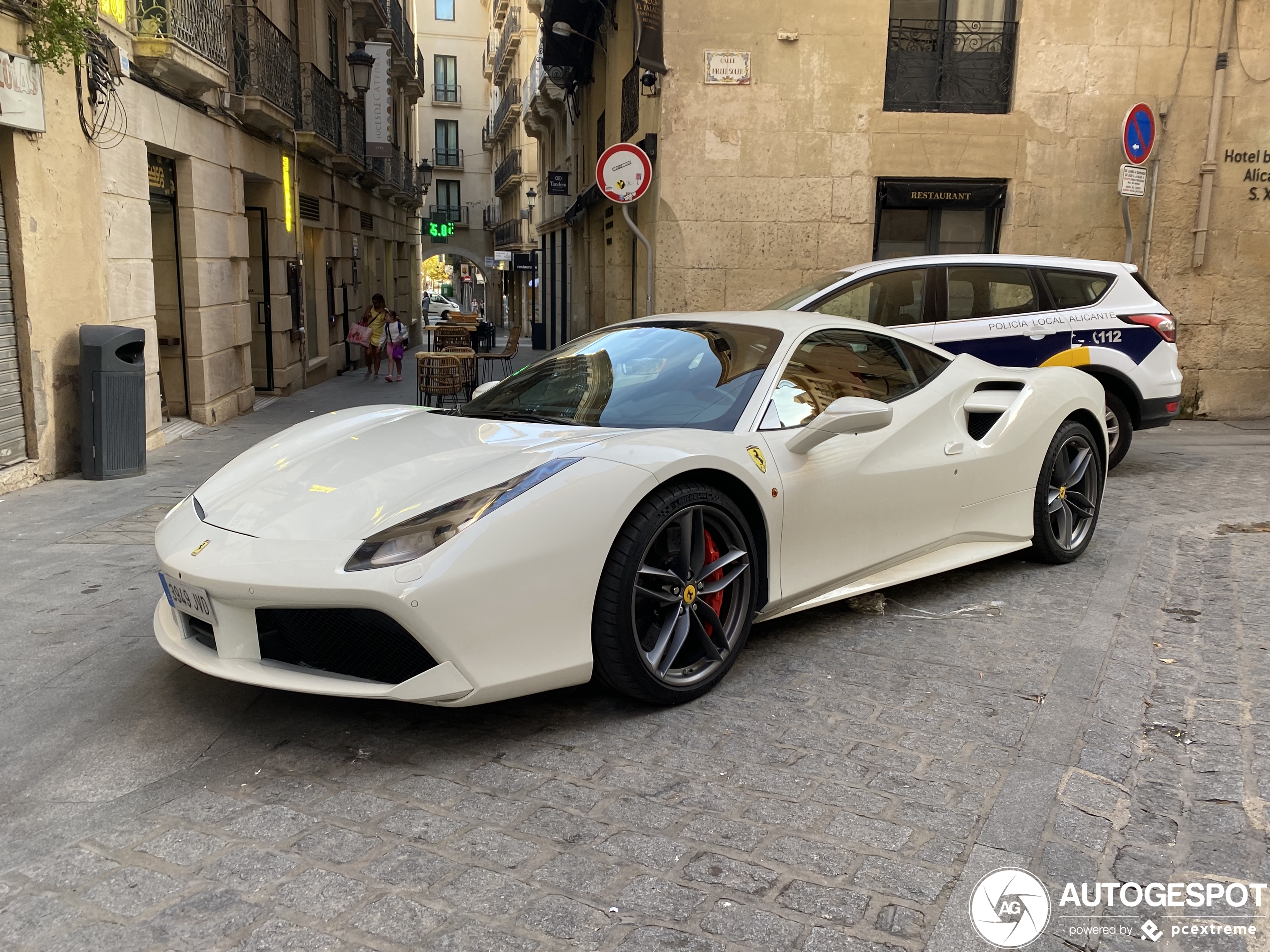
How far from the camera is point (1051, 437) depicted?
5020 mm

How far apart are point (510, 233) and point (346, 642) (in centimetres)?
4883

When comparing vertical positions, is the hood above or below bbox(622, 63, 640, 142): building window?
below

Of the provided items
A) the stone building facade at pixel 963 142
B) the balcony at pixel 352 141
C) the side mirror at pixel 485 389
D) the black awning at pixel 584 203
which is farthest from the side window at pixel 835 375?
the balcony at pixel 352 141

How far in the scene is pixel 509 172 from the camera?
46.9m

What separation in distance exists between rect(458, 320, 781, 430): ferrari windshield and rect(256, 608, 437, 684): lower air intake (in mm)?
1217

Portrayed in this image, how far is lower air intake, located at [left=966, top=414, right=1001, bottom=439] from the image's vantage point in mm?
4711

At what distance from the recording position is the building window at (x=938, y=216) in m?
12.0

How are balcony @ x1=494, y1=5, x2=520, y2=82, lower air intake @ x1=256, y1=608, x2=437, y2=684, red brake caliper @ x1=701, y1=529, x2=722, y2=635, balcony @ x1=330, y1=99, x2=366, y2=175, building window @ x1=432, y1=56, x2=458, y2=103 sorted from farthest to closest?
1. building window @ x1=432, y1=56, x2=458, y2=103
2. balcony @ x1=494, y1=5, x2=520, y2=82
3. balcony @ x1=330, y1=99, x2=366, y2=175
4. red brake caliper @ x1=701, y1=529, x2=722, y2=635
5. lower air intake @ x1=256, y1=608, x2=437, y2=684

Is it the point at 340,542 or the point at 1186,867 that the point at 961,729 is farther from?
the point at 340,542

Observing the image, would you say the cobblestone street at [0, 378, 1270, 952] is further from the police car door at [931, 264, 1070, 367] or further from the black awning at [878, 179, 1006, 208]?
the black awning at [878, 179, 1006, 208]

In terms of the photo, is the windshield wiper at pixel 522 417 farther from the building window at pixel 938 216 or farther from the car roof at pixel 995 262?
the building window at pixel 938 216

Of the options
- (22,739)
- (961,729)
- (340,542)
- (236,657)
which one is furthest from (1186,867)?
(22,739)

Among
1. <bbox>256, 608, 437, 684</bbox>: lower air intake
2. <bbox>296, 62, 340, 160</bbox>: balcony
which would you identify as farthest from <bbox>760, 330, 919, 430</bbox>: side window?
<bbox>296, 62, 340, 160</bbox>: balcony

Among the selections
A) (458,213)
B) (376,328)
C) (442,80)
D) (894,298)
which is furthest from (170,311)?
(442,80)
